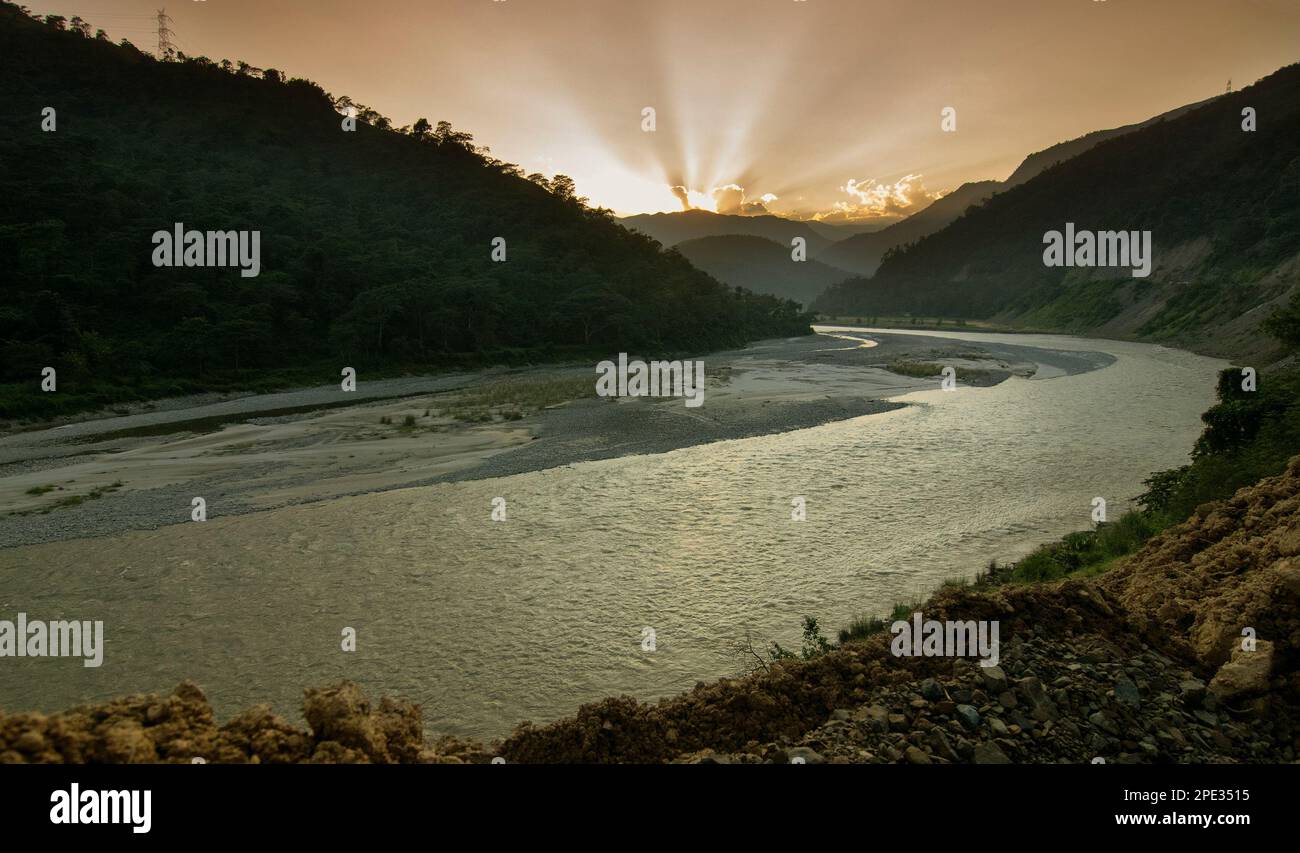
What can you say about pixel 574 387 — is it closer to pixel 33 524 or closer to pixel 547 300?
pixel 33 524

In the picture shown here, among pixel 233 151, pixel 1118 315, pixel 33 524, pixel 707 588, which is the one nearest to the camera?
pixel 707 588

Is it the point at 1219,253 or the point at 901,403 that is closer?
the point at 901,403

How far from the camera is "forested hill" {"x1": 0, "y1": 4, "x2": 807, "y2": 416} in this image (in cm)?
5253

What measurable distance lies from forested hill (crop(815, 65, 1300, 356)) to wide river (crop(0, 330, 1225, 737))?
197 feet

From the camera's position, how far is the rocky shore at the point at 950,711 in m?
4.81

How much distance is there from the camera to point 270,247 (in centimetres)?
7556

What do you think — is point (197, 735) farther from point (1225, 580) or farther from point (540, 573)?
point (1225, 580)


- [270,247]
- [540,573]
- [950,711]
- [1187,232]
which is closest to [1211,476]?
[950,711]

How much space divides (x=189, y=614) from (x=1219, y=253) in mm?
139070

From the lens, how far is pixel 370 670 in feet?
32.8

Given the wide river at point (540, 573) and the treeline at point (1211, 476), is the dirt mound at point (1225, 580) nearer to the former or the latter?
the treeline at point (1211, 476)

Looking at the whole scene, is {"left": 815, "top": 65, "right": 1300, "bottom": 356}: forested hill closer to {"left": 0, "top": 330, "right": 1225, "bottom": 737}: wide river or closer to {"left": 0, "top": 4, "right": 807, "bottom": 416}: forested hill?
{"left": 0, "top": 330, "right": 1225, "bottom": 737}: wide river

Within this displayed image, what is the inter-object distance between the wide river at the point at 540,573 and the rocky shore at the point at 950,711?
2696 millimetres

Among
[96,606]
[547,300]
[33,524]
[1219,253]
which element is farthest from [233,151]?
[1219,253]
